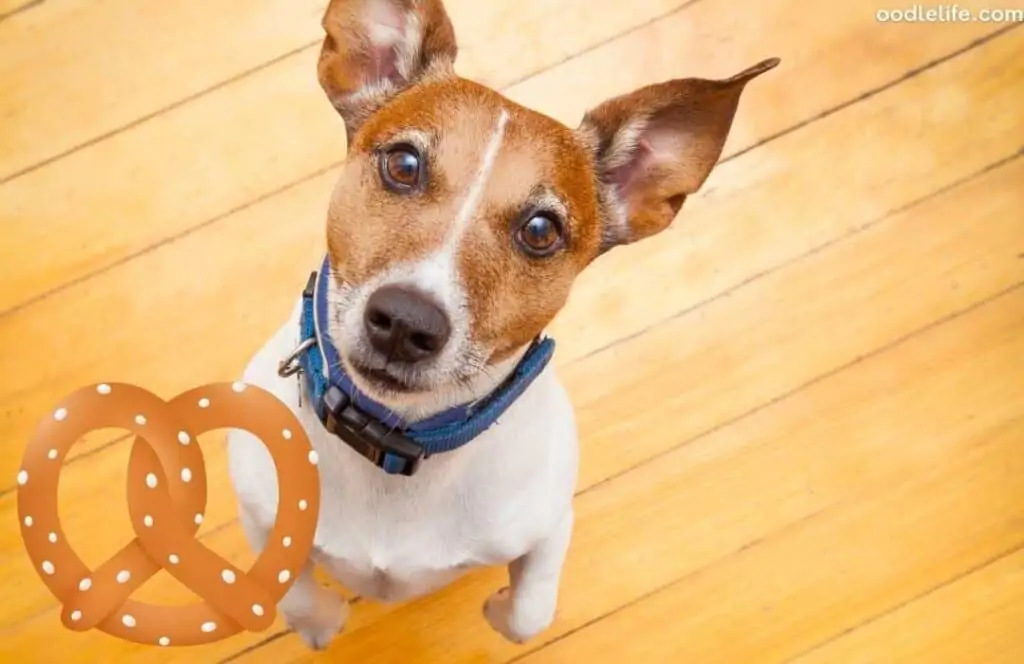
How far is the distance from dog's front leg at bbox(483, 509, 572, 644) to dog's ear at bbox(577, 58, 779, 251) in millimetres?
621

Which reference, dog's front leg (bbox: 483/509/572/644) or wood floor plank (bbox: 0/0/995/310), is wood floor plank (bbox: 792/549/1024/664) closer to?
dog's front leg (bbox: 483/509/572/644)

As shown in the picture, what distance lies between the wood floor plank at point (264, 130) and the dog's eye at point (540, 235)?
1191 mm

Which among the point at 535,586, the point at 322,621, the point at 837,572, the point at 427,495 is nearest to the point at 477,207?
the point at 427,495

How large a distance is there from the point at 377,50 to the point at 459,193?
1.14 feet

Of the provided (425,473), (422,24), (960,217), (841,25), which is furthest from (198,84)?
(960,217)

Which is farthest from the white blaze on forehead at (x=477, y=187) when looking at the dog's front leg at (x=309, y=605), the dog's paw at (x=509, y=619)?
the dog's paw at (x=509, y=619)

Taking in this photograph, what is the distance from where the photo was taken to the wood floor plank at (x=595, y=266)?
2.75 metres

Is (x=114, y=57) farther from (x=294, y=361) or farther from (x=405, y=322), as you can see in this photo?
(x=405, y=322)

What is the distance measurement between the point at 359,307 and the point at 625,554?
1351 mm

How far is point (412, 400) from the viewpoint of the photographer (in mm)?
1696

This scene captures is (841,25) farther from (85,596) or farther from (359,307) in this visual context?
(85,596)

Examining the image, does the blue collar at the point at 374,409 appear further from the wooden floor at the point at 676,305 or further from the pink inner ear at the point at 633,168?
the wooden floor at the point at 676,305

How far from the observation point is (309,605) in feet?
7.41

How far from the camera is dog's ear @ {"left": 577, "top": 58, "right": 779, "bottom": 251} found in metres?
1.81
